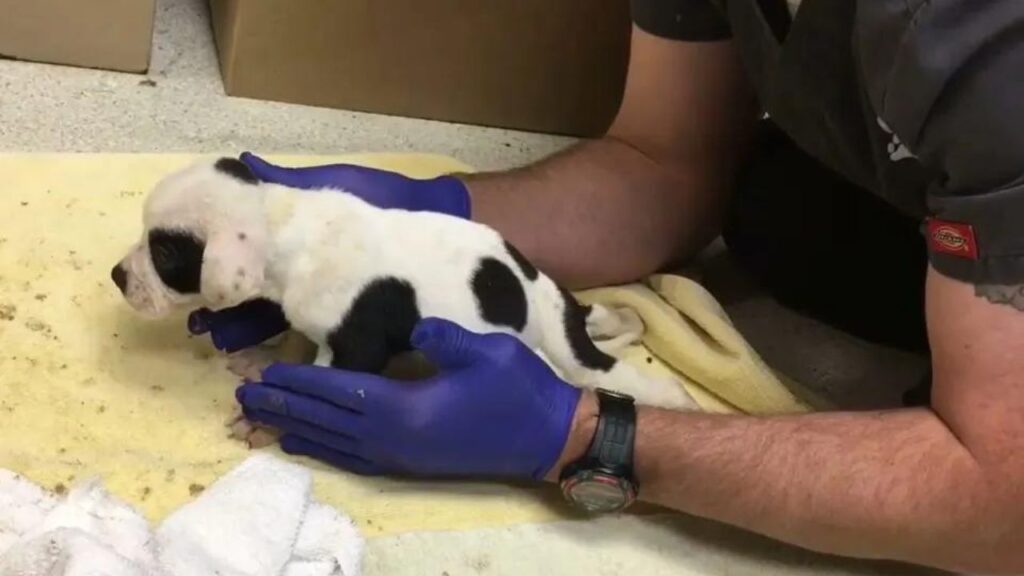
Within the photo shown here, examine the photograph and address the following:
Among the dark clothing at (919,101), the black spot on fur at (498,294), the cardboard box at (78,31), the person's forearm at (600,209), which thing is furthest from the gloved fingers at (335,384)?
the cardboard box at (78,31)

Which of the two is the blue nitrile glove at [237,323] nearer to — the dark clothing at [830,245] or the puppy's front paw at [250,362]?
the puppy's front paw at [250,362]

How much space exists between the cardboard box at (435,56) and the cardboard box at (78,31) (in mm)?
113

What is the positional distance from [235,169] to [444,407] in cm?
27

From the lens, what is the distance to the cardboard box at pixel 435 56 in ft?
5.23

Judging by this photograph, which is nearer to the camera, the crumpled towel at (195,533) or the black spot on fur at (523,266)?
the crumpled towel at (195,533)

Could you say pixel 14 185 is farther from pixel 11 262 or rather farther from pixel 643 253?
pixel 643 253

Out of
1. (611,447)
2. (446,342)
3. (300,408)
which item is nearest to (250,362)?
(300,408)

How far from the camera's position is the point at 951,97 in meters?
0.94

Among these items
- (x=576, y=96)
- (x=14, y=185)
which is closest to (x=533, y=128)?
(x=576, y=96)

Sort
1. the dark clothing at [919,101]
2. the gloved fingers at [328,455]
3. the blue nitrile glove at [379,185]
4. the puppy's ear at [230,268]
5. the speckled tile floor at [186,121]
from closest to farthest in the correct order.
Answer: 1. the dark clothing at [919,101]
2. the puppy's ear at [230,268]
3. the gloved fingers at [328,455]
4. the blue nitrile glove at [379,185]
5. the speckled tile floor at [186,121]

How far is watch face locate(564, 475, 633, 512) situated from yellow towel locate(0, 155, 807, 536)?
0.06 m

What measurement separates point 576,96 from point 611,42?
3.6 inches

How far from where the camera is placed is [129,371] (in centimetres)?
120

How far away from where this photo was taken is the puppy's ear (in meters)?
1.03
